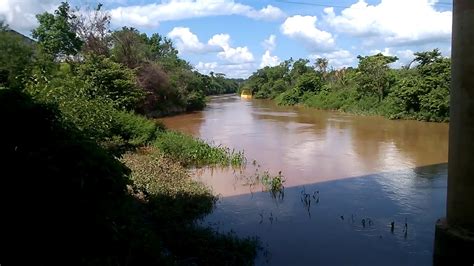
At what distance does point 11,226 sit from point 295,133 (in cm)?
2323

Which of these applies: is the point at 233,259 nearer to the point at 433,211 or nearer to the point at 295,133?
the point at 433,211

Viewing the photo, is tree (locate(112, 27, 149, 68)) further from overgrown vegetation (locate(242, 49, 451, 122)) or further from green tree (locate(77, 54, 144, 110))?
overgrown vegetation (locate(242, 49, 451, 122))

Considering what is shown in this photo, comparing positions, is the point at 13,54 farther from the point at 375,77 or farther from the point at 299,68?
the point at 299,68

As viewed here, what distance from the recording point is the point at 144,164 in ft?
46.5

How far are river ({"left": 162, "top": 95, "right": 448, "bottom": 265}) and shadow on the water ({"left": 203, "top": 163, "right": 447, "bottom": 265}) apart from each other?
0.02 m

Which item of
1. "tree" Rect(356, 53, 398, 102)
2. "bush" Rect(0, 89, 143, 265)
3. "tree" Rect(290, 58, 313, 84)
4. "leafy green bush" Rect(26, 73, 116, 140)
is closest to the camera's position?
"bush" Rect(0, 89, 143, 265)

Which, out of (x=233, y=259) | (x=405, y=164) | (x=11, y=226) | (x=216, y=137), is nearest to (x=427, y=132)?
(x=405, y=164)

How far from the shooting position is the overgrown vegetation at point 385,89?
101 feet

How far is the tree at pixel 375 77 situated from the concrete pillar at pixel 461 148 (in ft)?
113

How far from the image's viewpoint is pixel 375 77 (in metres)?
40.3

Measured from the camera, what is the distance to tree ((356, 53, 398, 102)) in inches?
1572

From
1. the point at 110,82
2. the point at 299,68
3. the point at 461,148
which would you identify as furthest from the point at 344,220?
the point at 299,68

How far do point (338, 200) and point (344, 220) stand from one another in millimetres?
1750

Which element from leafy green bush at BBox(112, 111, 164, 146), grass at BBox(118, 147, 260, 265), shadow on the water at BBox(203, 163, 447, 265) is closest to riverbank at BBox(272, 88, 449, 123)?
shadow on the water at BBox(203, 163, 447, 265)
